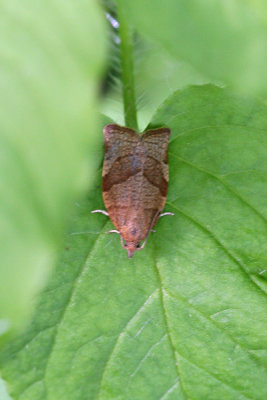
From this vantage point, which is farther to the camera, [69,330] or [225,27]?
[69,330]

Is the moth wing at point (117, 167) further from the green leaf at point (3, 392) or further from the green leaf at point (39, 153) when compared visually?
the green leaf at point (39, 153)

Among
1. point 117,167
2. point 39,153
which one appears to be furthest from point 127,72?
point 39,153

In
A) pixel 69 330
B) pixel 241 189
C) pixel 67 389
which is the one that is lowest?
pixel 67 389

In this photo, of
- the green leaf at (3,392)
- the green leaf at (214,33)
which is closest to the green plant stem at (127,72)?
the green leaf at (214,33)

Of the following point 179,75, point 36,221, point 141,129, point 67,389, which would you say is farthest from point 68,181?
point 141,129

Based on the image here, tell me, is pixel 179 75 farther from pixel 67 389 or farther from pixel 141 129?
pixel 67 389

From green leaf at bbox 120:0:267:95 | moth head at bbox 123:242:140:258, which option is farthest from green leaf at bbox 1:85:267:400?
green leaf at bbox 120:0:267:95
